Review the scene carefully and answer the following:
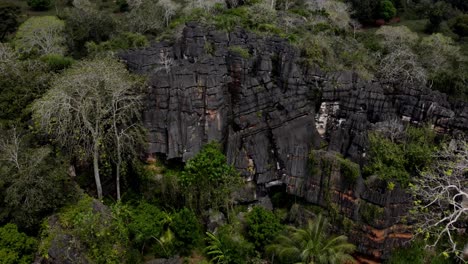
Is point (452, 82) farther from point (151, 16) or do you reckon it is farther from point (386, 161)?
point (151, 16)

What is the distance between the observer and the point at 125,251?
66.0 feet

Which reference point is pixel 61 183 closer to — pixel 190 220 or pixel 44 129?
pixel 44 129

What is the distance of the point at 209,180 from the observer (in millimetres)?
22531

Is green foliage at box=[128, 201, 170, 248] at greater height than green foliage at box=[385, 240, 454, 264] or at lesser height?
greater

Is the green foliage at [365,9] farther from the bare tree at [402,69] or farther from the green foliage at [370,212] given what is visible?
the green foliage at [370,212]

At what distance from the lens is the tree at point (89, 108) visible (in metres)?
20.6

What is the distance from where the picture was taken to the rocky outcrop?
71.8 feet

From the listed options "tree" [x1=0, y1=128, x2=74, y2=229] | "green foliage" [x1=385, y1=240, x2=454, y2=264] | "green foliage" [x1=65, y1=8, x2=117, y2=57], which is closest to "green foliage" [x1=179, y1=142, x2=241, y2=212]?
"tree" [x1=0, y1=128, x2=74, y2=229]

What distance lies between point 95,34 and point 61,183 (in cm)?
2896

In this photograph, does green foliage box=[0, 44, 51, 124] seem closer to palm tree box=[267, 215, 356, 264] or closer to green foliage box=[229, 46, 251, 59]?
green foliage box=[229, 46, 251, 59]

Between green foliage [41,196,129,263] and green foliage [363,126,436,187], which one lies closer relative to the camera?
green foliage [41,196,129,263]

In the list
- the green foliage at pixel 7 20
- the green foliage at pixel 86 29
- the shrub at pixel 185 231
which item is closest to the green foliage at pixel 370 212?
the shrub at pixel 185 231

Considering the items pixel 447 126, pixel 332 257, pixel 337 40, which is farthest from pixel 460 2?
pixel 332 257

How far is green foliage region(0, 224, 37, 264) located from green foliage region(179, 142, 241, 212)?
8283 mm
